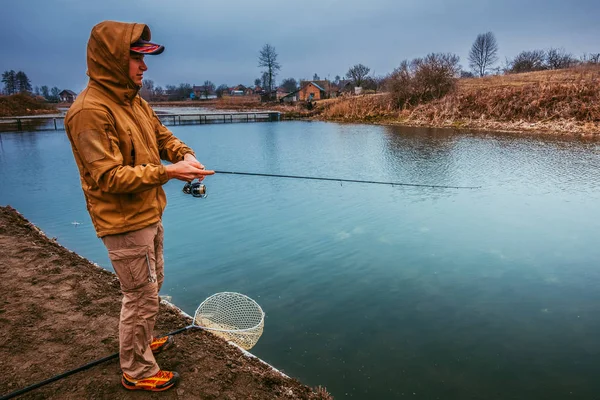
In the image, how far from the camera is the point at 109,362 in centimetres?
315

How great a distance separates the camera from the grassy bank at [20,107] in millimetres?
54816

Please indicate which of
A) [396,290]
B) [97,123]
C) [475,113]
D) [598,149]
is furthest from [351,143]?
[97,123]

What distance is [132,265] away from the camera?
2.50 meters

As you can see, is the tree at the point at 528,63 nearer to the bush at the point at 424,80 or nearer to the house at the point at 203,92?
the bush at the point at 424,80

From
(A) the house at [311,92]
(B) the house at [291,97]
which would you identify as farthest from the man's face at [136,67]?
(B) the house at [291,97]

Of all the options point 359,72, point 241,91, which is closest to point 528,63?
point 359,72

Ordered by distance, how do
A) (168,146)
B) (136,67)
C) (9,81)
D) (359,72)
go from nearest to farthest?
(136,67) → (168,146) → (359,72) → (9,81)

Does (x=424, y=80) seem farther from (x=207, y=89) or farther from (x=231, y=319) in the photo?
(x=207, y=89)

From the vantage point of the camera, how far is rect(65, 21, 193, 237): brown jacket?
2195 millimetres

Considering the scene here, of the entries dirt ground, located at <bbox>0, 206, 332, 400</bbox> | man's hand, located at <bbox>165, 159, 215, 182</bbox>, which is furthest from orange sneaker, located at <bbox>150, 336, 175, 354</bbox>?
man's hand, located at <bbox>165, 159, 215, 182</bbox>

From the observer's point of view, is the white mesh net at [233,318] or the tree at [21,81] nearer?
the white mesh net at [233,318]

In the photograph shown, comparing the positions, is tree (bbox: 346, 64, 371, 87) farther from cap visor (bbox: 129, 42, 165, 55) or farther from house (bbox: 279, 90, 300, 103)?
cap visor (bbox: 129, 42, 165, 55)

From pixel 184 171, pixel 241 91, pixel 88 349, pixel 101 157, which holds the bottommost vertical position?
pixel 88 349

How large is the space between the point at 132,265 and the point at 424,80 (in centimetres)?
3722
